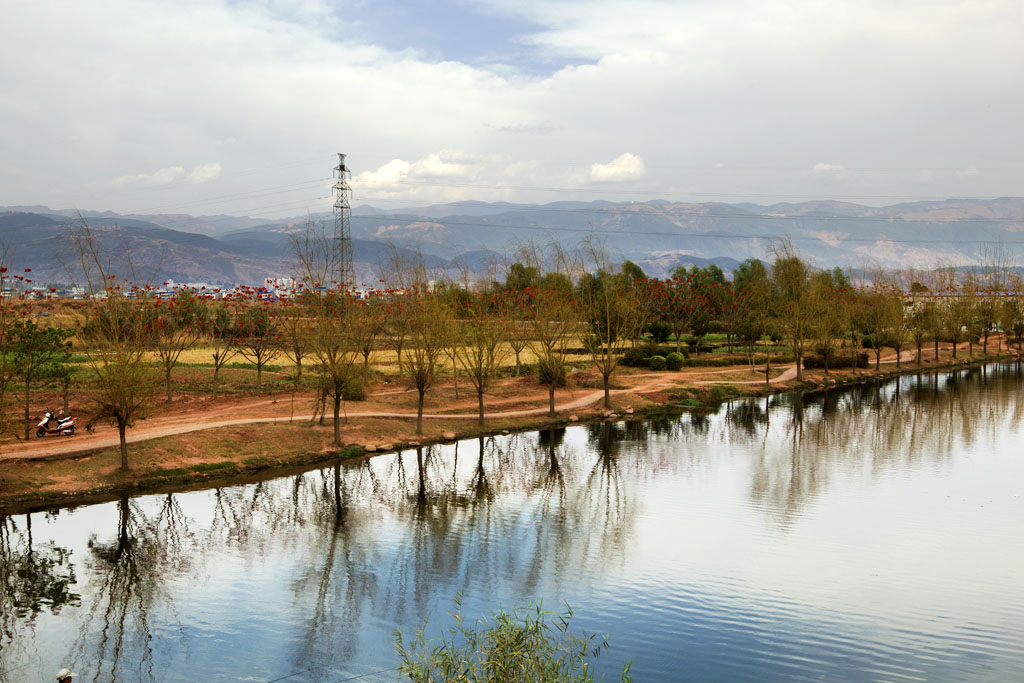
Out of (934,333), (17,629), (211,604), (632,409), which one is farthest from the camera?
(934,333)

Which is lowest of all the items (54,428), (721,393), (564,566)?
(564,566)

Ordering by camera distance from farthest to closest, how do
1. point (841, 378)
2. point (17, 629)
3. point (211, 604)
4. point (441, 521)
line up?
1. point (841, 378)
2. point (441, 521)
3. point (211, 604)
4. point (17, 629)

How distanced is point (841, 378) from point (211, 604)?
47767 millimetres

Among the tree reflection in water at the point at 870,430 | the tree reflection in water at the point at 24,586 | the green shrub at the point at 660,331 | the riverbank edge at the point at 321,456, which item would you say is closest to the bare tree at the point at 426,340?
the riverbank edge at the point at 321,456

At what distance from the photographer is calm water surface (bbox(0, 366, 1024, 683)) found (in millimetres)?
14008

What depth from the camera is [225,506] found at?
2308 cm

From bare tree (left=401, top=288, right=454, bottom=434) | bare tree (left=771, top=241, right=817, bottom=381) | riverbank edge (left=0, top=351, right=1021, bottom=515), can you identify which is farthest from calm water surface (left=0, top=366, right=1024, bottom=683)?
bare tree (left=771, top=241, right=817, bottom=381)

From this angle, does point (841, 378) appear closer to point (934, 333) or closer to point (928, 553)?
point (934, 333)

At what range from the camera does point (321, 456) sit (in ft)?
94.6

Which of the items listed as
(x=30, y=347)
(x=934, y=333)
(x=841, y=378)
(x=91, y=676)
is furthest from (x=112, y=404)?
(x=934, y=333)

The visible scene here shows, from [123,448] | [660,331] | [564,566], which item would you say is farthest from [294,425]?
[660,331]

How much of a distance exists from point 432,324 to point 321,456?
24.1 ft

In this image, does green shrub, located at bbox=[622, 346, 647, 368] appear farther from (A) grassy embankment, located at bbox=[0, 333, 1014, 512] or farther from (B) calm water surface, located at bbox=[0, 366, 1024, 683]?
(B) calm water surface, located at bbox=[0, 366, 1024, 683]

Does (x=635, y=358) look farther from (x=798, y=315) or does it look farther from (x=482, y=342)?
(x=482, y=342)
